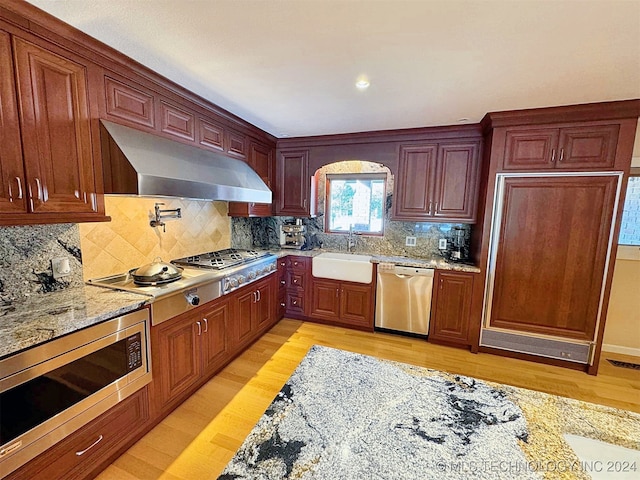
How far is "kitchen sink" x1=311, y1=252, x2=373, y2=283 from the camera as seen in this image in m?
3.41

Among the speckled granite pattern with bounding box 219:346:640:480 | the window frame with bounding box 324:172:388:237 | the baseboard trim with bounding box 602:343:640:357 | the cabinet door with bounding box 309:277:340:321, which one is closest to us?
the speckled granite pattern with bounding box 219:346:640:480

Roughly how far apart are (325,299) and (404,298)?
98 centimetres

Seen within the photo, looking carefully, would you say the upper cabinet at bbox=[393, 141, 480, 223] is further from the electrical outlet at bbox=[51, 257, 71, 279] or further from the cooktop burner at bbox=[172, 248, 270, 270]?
the electrical outlet at bbox=[51, 257, 71, 279]

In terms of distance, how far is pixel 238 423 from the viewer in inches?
79.2

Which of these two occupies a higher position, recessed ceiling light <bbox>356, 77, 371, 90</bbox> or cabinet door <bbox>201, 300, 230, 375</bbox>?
recessed ceiling light <bbox>356, 77, 371, 90</bbox>

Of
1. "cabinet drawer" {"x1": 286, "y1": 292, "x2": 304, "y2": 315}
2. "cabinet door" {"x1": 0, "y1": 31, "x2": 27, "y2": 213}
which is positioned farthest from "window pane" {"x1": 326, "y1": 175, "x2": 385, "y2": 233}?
"cabinet door" {"x1": 0, "y1": 31, "x2": 27, "y2": 213}

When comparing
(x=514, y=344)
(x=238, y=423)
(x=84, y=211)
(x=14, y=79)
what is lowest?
(x=238, y=423)

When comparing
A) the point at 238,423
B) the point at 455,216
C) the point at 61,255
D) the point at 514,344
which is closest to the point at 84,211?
the point at 61,255

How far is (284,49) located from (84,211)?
1551mm

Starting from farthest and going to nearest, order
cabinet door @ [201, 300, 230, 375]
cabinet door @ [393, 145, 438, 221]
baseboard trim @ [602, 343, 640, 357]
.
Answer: cabinet door @ [393, 145, 438, 221] → baseboard trim @ [602, 343, 640, 357] → cabinet door @ [201, 300, 230, 375]

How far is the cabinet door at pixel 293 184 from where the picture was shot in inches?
149

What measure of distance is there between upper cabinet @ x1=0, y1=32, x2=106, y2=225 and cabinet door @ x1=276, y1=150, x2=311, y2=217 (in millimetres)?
2309

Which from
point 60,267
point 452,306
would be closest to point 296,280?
point 452,306

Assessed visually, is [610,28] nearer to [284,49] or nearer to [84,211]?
[284,49]
